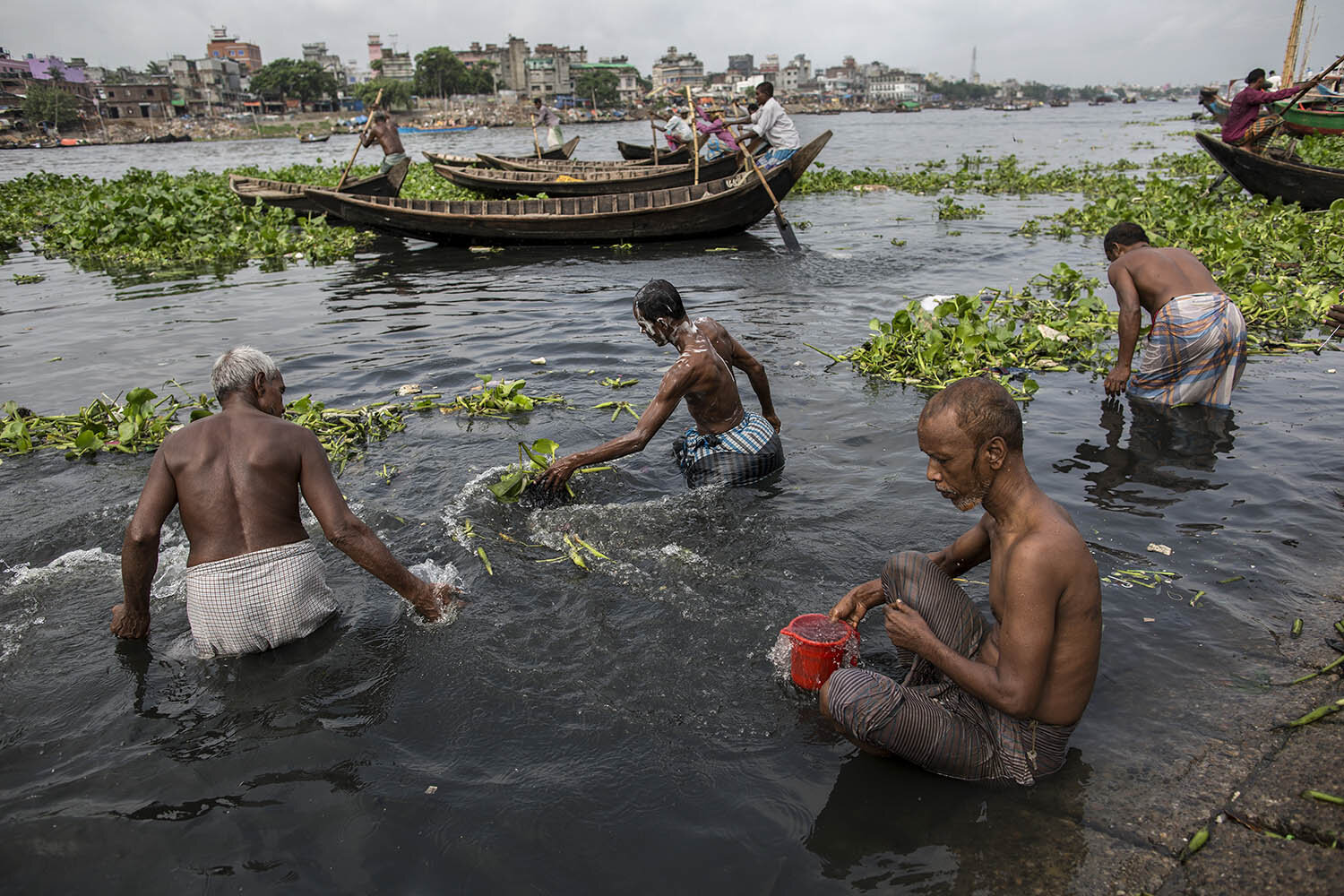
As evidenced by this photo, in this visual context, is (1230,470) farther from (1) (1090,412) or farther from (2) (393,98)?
(2) (393,98)

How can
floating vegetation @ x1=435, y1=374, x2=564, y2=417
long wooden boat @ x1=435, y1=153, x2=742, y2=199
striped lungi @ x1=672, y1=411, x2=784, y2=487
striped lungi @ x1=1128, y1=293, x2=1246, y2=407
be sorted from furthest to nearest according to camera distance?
long wooden boat @ x1=435, y1=153, x2=742, y2=199 → floating vegetation @ x1=435, y1=374, x2=564, y2=417 → striped lungi @ x1=1128, y1=293, x2=1246, y2=407 → striped lungi @ x1=672, y1=411, x2=784, y2=487

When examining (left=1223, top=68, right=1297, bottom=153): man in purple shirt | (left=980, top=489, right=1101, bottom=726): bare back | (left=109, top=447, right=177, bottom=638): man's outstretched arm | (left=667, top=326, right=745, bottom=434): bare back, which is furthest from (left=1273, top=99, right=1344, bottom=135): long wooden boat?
(left=109, top=447, right=177, bottom=638): man's outstretched arm

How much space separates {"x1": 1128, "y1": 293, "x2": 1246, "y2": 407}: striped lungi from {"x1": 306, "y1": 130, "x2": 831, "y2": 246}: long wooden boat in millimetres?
9263

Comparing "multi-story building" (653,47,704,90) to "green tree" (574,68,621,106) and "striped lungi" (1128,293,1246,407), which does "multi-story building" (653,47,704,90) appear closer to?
"green tree" (574,68,621,106)

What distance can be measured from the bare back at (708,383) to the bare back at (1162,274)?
11.3 feet

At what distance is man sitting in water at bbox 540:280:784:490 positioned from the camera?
481cm

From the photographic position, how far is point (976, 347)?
7.20 m

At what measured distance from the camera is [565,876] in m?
2.62

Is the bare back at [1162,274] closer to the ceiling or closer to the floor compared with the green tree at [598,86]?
closer to the floor

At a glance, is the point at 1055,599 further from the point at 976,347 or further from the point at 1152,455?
the point at 976,347

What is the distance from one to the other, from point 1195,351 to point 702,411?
3918 mm

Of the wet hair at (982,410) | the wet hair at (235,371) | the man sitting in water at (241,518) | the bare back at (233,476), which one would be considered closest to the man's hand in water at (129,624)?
the man sitting in water at (241,518)

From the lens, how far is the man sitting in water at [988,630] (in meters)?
2.48

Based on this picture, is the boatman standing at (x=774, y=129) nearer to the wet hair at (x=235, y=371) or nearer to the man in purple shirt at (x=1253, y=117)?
the man in purple shirt at (x=1253, y=117)
